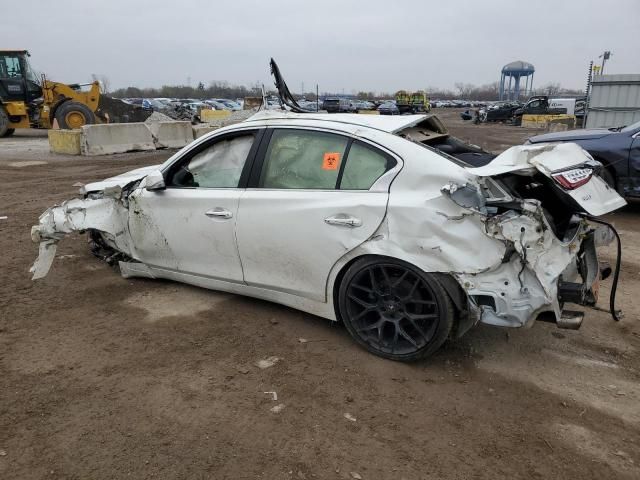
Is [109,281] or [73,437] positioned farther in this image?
[109,281]

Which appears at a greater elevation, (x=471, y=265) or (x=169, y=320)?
(x=471, y=265)

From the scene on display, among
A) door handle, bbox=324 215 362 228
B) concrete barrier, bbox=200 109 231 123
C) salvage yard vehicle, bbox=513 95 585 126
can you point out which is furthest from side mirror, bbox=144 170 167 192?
salvage yard vehicle, bbox=513 95 585 126

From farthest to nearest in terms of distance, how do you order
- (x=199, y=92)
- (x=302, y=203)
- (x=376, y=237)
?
(x=199, y=92) → (x=302, y=203) → (x=376, y=237)

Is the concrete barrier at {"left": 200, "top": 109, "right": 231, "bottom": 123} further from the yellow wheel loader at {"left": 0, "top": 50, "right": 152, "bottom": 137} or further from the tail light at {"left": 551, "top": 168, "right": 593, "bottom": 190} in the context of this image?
the tail light at {"left": 551, "top": 168, "right": 593, "bottom": 190}

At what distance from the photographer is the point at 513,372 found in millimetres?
3375

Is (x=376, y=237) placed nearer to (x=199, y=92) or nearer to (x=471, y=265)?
(x=471, y=265)

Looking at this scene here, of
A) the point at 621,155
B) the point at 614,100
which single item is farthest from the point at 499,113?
the point at 621,155

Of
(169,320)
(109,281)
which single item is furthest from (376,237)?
(109,281)

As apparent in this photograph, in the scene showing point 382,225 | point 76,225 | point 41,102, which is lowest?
point 76,225

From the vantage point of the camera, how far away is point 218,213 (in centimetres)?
392

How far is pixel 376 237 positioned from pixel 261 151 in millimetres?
1212

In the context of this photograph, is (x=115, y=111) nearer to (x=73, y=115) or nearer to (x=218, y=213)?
(x=73, y=115)

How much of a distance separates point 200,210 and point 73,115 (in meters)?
17.7

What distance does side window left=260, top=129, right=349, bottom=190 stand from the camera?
11.7 ft
